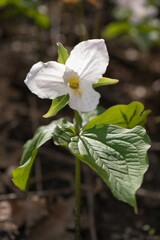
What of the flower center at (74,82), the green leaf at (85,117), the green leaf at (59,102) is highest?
the flower center at (74,82)

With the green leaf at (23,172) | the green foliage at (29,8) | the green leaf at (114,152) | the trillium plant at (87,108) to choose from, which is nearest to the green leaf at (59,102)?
the trillium plant at (87,108)

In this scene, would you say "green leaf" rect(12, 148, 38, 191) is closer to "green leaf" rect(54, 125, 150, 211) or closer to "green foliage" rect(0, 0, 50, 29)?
"green leaf" rect(54, 125, 150, 211)

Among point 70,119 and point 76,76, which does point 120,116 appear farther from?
point 70,119

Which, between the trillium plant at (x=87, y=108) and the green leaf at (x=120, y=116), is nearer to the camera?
the trillium plant at (x=87, y=108)

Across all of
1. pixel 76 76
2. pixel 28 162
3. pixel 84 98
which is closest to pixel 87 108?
pixel 84 98

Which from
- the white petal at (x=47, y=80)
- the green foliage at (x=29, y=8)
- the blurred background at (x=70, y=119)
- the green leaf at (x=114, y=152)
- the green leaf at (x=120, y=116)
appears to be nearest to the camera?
the green leaf at (x=114, y=152)

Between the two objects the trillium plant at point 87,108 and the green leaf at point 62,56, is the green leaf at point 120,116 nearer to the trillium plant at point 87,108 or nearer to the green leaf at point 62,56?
the trillium plant at point 87,108
